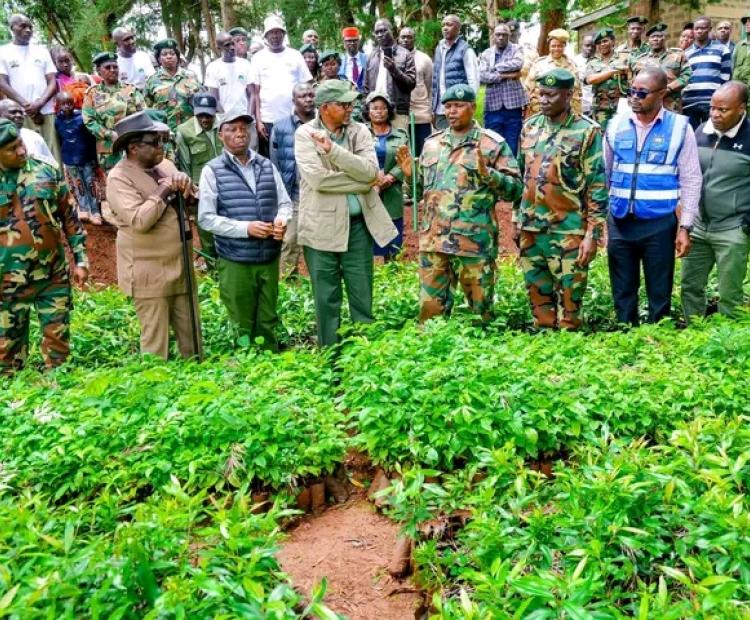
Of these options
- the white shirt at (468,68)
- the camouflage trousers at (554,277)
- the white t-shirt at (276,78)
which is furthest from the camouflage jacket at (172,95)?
the camouflage trousers at (554,277)

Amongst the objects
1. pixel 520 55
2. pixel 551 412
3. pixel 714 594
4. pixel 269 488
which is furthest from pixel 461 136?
pixel 520 55

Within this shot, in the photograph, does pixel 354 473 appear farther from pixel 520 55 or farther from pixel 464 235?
pixel 520 55

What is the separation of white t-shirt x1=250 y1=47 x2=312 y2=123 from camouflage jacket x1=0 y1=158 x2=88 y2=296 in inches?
155

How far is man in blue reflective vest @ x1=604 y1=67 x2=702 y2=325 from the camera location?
217 inches

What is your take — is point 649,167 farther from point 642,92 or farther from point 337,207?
point 337,207

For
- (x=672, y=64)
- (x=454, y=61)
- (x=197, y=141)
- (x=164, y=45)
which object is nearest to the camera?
(x=197, y=141)

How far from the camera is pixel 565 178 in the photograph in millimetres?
5520

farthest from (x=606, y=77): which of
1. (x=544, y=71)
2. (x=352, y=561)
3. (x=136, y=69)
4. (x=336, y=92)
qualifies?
(x=352, y=561)

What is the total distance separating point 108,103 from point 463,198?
5.16 meters

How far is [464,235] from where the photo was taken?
5.57 metres

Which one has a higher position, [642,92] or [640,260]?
[642,92]

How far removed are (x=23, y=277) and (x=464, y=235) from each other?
3197mm

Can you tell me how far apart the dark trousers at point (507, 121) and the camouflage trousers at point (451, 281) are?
4495mm

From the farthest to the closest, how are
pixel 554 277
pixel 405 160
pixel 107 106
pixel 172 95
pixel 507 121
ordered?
1. pixel 507 121
2. pixel 172 95
3. pixel 107 106
4. pixel 405 160
5. pixel 554 277
